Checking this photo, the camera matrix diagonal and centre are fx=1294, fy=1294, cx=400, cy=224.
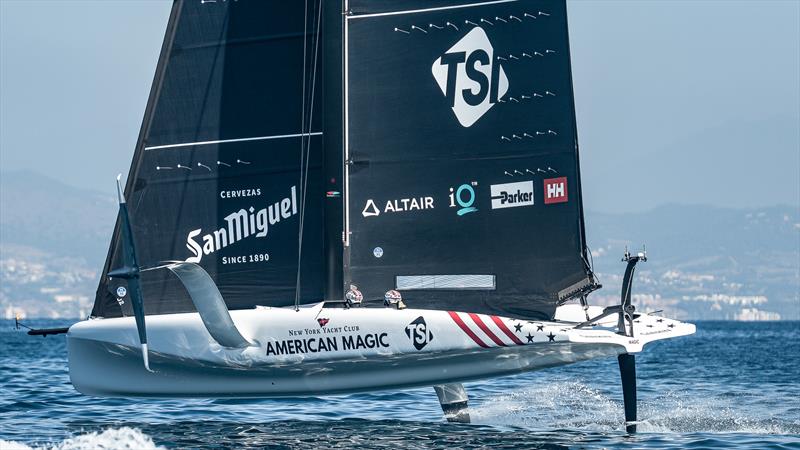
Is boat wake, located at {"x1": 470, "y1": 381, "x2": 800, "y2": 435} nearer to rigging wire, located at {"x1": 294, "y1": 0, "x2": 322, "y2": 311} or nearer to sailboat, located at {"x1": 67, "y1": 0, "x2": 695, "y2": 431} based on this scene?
sailboat, located at {"x1": 67, "y1": 0, "x2": 695, "y2": 431}

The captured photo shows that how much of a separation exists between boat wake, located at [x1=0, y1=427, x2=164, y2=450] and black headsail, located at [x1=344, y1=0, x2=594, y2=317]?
12.7 ft

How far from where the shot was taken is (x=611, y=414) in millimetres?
22688

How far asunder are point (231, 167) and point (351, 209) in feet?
6.38

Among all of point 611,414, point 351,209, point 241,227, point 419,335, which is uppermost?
point 351,209

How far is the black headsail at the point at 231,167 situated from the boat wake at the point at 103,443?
1.94m

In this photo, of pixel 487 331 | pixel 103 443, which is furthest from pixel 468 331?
pixel 103 443

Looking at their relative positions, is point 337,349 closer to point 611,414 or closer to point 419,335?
point 419,335

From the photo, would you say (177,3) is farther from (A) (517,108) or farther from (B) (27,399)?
(B) (27,399)

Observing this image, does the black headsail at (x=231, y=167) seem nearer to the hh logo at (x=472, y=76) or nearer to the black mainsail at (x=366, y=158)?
the black mainsail at (x=366, y=158)

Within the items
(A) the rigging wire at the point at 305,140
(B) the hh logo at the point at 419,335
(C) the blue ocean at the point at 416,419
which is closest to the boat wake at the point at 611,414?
(C) the blue ocean at the point at 416,419

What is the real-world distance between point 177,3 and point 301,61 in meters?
2.11

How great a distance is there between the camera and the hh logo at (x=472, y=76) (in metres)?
19.0

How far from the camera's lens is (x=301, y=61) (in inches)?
771

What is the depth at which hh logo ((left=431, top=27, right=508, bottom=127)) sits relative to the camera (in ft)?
62.3
